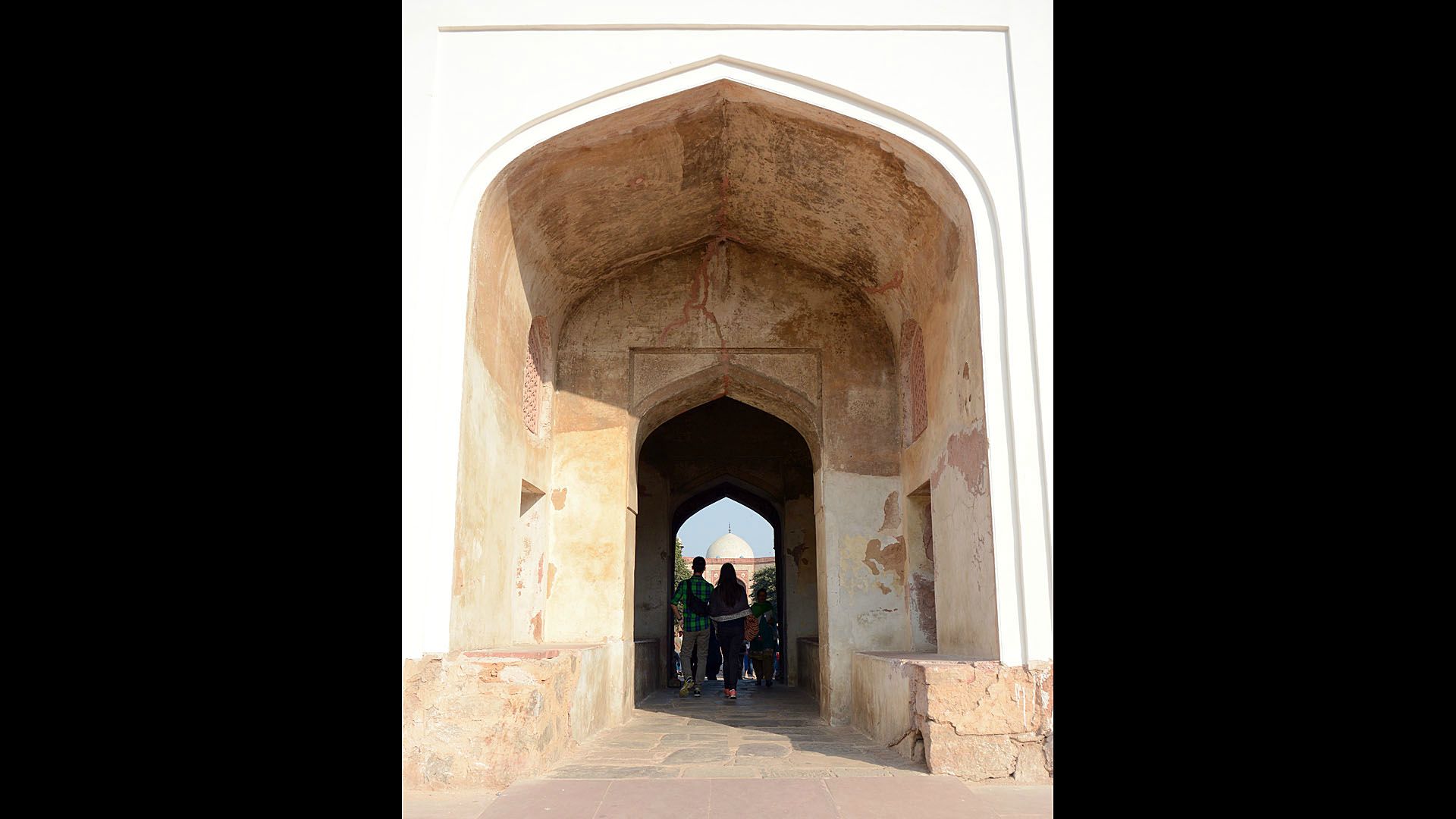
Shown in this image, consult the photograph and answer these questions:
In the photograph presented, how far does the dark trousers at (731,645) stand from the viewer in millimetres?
9898

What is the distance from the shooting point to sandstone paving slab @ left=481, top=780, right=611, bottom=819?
4.00 metres

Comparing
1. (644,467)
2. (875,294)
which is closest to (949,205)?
(875,294)

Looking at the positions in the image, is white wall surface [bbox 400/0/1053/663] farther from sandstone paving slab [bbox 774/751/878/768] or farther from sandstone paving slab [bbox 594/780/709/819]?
sandstone paving slab [bbox 594/780/709/819]

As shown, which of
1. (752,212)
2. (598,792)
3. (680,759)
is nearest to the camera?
(598,792)

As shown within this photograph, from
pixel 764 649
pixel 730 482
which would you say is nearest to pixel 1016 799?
pixel 764 649

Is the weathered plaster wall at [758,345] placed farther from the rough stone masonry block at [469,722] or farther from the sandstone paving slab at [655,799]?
the sandstone paving slab at [655,799]

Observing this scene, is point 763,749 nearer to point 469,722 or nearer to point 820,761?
point 820,761

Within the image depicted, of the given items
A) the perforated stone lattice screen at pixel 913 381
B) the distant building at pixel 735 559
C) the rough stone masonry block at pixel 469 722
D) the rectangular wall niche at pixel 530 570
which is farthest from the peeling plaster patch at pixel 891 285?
the distant building at pixel 735 559

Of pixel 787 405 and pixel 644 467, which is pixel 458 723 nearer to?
pixel 787 405

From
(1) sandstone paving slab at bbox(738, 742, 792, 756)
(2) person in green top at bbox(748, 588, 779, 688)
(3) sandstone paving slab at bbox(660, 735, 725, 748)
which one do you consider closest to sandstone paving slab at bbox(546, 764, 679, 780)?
(1) sandstone paving slab at bbox(738, 742, 792, 756)

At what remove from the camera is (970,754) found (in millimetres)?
4695

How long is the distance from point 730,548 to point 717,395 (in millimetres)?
22028
